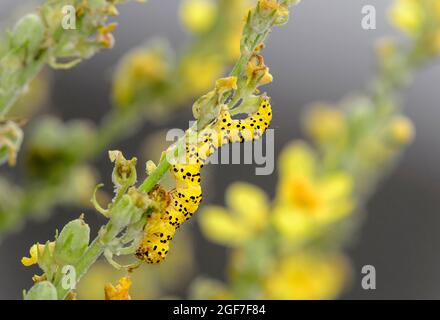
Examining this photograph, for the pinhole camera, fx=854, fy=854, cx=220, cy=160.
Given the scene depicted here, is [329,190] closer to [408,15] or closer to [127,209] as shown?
[408,15]

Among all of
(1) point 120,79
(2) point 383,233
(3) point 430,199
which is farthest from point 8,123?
(3) point 430,199

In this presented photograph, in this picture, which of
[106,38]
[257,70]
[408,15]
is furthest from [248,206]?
[257,70]

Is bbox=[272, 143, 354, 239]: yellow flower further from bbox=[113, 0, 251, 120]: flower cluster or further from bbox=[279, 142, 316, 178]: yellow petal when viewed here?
bbox=[113, 0, 251, 120]: flower cluster

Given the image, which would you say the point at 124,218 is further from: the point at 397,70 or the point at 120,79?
the point at 397,70

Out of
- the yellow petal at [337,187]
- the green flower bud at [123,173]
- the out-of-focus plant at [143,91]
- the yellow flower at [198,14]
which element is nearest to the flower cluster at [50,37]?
the green flower bud at [123,173]

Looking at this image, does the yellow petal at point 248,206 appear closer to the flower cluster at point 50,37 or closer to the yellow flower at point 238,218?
the yellow flower at point 238,218
